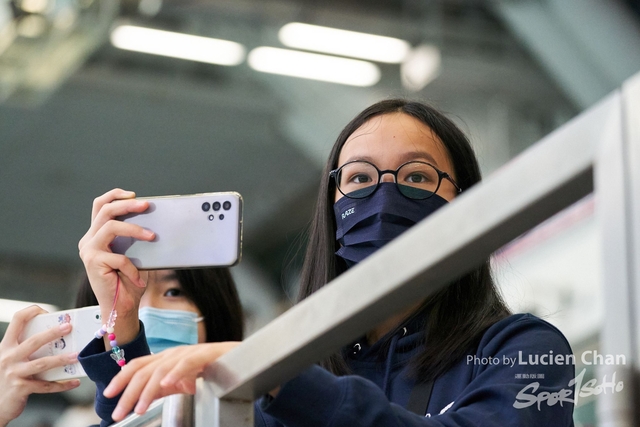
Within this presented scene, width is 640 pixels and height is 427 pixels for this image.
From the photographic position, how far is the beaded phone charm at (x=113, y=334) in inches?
67.7

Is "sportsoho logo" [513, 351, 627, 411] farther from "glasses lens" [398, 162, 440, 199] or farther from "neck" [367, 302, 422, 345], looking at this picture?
"glasses lens" [398, 162, 440, 199]

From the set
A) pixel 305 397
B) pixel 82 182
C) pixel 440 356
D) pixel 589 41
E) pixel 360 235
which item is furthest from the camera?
pixel 82 182

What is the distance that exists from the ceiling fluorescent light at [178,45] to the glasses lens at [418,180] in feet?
21.9

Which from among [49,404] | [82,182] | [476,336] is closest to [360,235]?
[476,336]

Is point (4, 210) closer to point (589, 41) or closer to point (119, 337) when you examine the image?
point (589, 41)

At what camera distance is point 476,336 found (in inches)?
69.7

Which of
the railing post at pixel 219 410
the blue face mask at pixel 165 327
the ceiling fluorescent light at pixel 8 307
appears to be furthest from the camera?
the ceiling fluorescent light at pixel 8 307

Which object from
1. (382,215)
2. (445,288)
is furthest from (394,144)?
(445,288)

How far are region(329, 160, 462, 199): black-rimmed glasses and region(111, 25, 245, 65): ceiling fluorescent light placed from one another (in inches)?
261

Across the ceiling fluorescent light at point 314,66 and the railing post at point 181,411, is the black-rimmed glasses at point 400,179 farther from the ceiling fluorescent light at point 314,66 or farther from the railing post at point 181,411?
the ceiling fluorescent light at point 314,66

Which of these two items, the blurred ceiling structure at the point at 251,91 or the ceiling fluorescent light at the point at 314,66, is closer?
the blurred ceiling structure at the point at 251,91

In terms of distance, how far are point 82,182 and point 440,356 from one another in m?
10.1

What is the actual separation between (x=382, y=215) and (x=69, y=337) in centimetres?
70

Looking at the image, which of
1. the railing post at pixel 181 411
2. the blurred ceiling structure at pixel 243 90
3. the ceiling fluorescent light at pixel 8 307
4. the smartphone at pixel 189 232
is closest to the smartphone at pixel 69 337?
the smartphone at pixel 189 232
